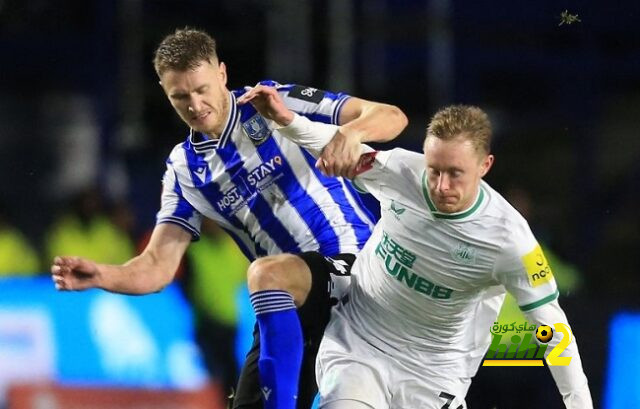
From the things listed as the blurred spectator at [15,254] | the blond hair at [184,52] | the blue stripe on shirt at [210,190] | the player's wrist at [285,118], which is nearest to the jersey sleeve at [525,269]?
the player's wrist at [285,118]

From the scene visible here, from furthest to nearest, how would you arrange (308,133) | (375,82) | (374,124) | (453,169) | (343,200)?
(375,82)
(343,200)
(374,124)
(308,133)
(453,169)

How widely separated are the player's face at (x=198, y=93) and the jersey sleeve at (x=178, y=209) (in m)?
0.39

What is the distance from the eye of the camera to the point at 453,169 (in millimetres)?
4422

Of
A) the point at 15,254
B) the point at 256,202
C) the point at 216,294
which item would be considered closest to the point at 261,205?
the point at 256,202

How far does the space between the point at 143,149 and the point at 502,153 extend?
2.32 m

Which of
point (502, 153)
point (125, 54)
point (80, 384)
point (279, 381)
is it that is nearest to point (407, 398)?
point (279, 381)

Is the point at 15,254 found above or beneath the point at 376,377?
beneath

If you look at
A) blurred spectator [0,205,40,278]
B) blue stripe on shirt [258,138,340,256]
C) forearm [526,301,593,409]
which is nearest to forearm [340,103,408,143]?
blue stripe on shirt [258,138,340,256]

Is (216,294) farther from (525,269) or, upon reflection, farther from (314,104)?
(525,269)

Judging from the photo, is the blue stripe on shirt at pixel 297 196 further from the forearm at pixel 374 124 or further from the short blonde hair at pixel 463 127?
the short blonde hair at pixel 463 127

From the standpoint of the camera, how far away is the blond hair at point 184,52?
4820 millimetres

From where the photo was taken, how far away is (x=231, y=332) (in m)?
7.27

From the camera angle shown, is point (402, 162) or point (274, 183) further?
point (274, 183)

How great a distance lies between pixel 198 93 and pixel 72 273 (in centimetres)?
84
